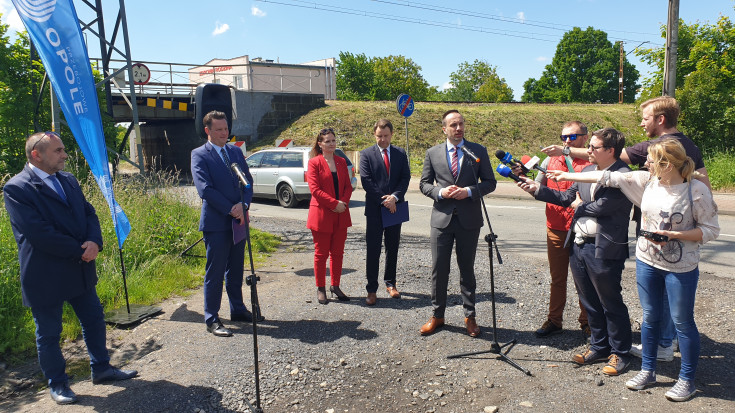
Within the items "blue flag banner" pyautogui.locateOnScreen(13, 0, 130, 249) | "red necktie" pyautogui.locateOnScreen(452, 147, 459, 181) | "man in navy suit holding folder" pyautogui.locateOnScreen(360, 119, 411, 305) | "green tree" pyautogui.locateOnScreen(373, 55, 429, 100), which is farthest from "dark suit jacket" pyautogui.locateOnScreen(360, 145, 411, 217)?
"green tree" pyautogui.locateOnScreen(373, 55, 429, 100)

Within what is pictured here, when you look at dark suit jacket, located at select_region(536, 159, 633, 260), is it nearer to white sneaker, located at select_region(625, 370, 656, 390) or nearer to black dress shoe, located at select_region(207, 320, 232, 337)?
white sneaker, located at select_region(625, 370, 656, 390)

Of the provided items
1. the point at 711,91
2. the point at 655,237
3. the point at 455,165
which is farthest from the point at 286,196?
the point at 711,91

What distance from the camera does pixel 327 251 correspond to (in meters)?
5.50

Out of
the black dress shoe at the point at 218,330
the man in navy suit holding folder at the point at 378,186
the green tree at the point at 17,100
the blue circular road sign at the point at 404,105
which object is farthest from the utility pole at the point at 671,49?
the green tree at the point at 17,100

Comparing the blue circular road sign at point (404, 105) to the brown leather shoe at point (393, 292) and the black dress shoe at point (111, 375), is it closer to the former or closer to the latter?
the brown leather shoe at point (393, 292)

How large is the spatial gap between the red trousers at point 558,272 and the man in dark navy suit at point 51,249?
3.61m

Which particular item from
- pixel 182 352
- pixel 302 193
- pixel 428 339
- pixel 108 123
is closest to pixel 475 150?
pixel 428 339

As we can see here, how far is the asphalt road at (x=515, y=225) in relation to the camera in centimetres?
741

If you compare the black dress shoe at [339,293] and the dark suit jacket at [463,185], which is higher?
the dark suit jacket at [463,185]

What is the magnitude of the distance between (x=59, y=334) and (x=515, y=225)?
335 inches

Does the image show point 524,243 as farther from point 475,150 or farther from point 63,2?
point 63,2

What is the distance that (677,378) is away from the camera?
11.9ft

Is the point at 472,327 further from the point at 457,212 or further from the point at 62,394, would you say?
the point at 62,394

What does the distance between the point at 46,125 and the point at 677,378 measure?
11484 millimetres
